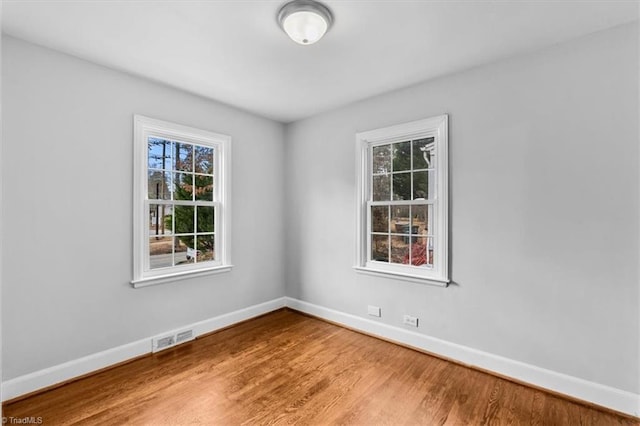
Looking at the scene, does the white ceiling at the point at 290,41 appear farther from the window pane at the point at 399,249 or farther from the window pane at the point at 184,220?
the window pane at the point at 399,249

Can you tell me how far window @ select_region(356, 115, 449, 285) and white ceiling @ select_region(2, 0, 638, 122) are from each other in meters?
0.59

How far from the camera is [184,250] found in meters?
3.28

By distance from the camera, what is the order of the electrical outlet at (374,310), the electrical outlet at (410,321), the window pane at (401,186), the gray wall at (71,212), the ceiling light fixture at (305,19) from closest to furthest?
the ceiling light fixture at (305,19)
the gray wall at (71,212)
the electrical outlet at (410,321)
the window pane at (401,186)
the electrical outlet at (374,310)

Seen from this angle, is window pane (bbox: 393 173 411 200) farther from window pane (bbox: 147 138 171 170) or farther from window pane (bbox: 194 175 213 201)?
window pane (bbox: 147 138 171 170)

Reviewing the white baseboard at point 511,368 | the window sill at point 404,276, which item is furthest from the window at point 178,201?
the white baseboard at point 511,368

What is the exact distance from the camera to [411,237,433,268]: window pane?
118 inches

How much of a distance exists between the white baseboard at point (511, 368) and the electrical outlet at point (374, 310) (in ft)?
0.27

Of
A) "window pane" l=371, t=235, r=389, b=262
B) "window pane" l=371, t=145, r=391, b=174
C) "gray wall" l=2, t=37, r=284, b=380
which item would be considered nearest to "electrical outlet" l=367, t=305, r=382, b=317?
"window pane" l=371, t=235, r=389, b=262

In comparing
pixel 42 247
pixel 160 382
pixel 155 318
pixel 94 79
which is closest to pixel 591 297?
pixel 160 382

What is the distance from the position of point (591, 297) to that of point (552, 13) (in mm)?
1932

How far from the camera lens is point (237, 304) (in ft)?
12.1

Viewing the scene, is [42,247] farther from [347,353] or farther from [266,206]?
[347,353]

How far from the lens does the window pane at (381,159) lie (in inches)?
131

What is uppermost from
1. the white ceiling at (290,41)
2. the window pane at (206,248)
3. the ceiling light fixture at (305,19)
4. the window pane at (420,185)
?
the white ceiling at (290,41)
